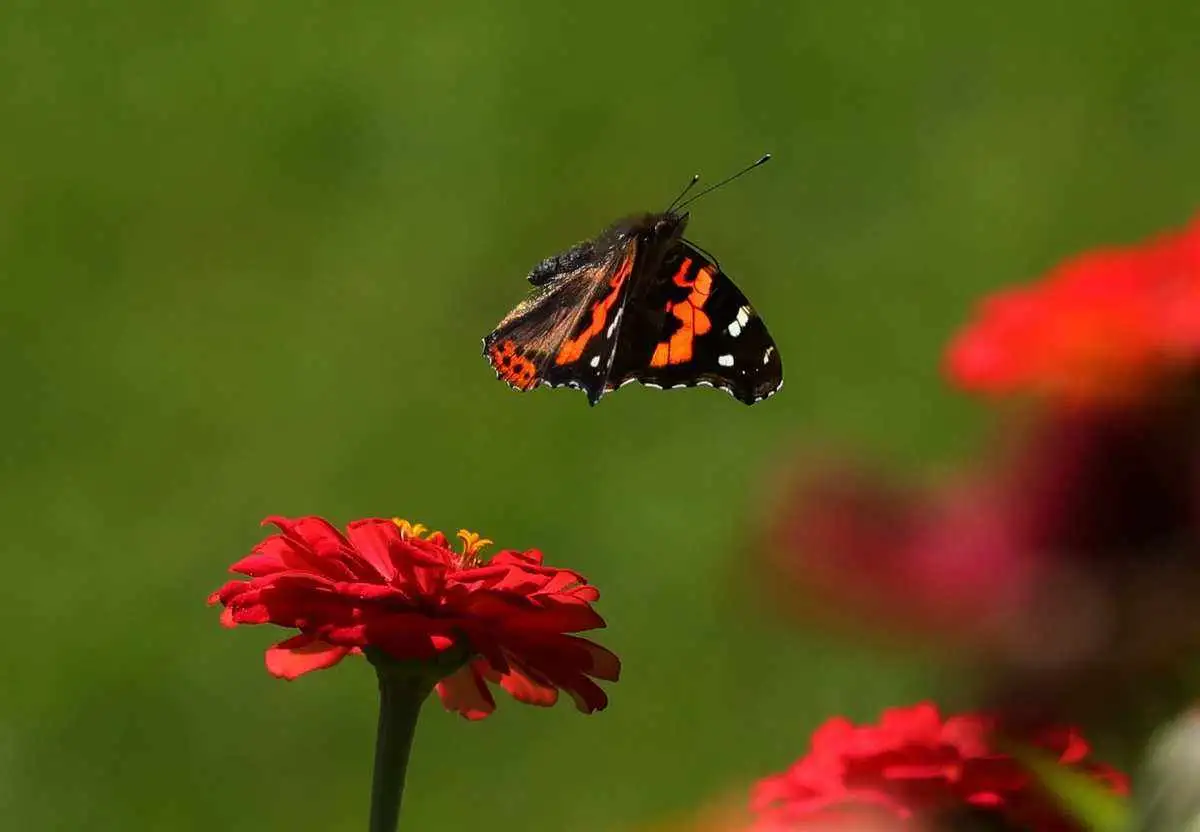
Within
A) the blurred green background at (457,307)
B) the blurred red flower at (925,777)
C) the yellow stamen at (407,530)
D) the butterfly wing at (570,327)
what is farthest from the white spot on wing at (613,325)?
the blurred green background at (457,307)

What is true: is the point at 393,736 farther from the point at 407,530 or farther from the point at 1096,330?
the point at 1096,330

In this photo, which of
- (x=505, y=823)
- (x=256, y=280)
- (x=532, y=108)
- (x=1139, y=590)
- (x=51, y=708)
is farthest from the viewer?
(x=532, y=108)

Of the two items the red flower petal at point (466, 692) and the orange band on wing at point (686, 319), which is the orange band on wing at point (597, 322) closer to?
the orange band on wing at point (686, 319)

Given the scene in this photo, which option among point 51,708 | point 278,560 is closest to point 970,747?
point 278,560

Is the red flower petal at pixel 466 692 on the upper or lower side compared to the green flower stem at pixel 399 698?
upper

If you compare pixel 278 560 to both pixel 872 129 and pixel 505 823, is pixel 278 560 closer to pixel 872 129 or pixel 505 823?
pixel 505 823

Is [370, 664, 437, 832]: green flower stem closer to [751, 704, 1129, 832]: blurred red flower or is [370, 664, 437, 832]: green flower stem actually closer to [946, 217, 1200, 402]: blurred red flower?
[751, 704, 1129, 832]: blurred red flower

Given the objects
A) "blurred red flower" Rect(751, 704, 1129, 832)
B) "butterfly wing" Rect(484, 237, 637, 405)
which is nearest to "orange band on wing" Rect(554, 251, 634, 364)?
"butterfly wing" Rect(484, 237, 637, 405)
